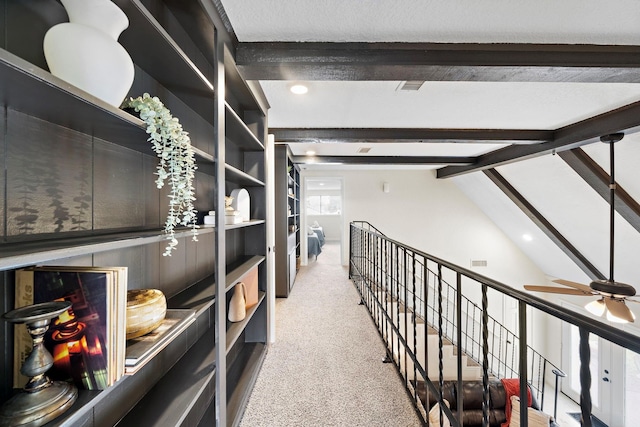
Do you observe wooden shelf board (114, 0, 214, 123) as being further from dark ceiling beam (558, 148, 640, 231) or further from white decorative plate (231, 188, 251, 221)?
dark ceiling beam (558, 148, 640, 231)

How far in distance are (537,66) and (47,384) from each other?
2300 mm

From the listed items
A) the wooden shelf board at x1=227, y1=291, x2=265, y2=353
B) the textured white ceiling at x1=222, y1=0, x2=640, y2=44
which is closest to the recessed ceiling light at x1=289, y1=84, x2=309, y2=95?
the textured white ceiling at x1=222, y1=0, x2=640, y2=44

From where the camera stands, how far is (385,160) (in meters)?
4.55

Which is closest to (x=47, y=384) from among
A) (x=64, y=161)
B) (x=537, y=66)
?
(x=64, y=161)

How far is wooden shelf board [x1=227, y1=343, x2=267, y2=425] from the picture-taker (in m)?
1.52

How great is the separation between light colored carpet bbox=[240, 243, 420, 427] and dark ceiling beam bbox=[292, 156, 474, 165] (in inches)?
95.2

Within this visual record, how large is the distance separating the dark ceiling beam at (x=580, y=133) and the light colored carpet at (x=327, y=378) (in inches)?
111

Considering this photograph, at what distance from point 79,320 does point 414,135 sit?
3163 millimetres

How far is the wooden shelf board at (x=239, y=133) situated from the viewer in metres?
1.44

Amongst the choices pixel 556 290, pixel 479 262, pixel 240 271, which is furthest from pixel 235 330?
pixel 479 262

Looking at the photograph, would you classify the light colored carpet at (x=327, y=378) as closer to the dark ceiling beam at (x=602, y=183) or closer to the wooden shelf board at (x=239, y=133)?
the wooden shelf board at (x=239, y=133)

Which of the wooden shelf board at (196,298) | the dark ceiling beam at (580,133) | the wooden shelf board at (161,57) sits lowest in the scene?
the wooden shelf board at (196,298)

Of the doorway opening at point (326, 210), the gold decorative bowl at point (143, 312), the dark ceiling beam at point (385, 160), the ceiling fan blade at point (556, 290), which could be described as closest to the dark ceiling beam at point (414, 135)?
→ the dark ceiling beam at point (385, 160)

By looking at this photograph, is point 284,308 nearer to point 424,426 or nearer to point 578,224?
point 424,426
